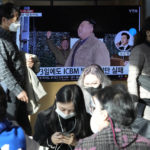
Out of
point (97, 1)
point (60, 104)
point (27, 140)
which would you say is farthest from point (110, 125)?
point (97, 1)

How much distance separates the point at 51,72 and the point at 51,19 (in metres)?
0.82

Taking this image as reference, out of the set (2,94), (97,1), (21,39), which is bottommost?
(2,94)

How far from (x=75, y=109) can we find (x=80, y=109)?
0.18 feet

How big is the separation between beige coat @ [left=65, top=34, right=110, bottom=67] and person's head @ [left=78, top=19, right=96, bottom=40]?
68 mm

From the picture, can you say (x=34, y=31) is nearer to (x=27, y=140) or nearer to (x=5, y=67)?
(x=5, y=67)

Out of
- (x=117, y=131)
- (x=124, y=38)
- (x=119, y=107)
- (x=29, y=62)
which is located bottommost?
(x=117, y=131)

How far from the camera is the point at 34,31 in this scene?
4.81 m

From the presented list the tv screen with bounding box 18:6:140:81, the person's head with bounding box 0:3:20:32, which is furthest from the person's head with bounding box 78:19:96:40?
the person's head with bounding box 0:3:20:32

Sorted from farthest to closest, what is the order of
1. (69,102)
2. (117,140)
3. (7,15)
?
(7,15), (69,102), (117,140)

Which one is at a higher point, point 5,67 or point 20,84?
point 5,67

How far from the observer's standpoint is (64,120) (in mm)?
2516

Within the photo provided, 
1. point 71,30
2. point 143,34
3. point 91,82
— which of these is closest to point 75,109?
point 91,82

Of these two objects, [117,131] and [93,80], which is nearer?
[117,131]

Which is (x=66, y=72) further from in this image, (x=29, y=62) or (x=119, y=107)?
(x=119, y=107)
